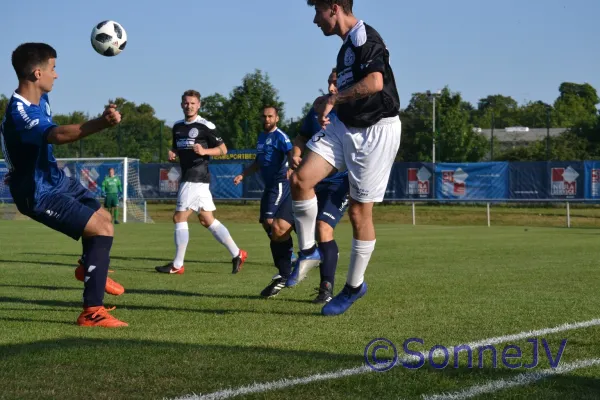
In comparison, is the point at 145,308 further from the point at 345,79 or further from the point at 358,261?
the point at 345,79

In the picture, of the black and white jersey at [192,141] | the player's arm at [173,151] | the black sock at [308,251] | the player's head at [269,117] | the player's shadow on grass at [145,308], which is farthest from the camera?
the black and white jersey at [192,141]

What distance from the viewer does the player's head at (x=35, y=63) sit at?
5.92m

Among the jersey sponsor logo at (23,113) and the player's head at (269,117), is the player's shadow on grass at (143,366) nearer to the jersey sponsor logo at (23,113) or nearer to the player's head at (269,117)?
Result: the jersey sponsor logo at (23,113)

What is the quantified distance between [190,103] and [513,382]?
8.12m

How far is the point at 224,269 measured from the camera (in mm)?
11391

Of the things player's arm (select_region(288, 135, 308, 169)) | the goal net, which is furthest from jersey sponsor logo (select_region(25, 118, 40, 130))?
the goal net

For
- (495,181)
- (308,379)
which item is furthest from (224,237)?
(495,181)

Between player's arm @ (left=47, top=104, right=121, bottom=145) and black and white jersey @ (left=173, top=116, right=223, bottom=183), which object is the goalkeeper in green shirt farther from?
player's arm @ (left=47, top=104, right=121, bottom=145)

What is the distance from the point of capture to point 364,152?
6.21 metres

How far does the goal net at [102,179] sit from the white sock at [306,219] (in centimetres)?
2626

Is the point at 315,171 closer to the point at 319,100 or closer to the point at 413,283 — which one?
the point at 319,100

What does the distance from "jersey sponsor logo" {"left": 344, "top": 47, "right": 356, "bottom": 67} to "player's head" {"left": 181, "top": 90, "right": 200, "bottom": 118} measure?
17.9ft

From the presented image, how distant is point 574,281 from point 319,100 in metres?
4.31

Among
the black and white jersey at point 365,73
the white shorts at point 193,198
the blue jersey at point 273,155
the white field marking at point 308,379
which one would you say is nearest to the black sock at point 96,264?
the black and white jersey at point 365,73
